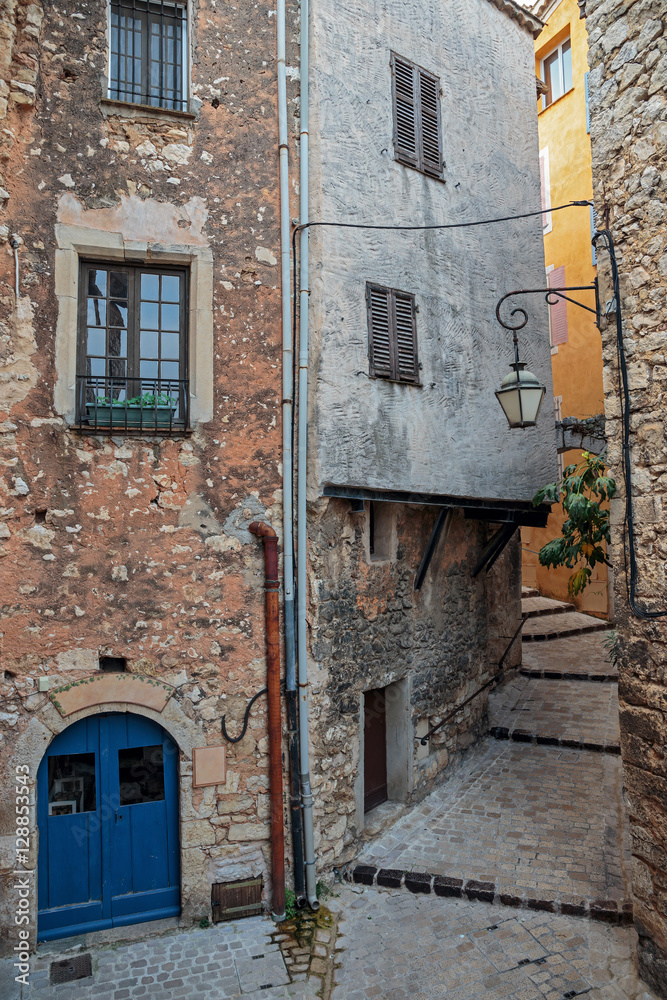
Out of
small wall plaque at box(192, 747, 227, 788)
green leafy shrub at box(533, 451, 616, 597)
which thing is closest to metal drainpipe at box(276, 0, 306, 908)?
small wall plaque at box(192, 747, 227, 788)

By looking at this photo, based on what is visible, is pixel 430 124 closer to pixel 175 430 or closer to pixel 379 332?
pixel 379 332

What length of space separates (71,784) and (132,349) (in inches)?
161

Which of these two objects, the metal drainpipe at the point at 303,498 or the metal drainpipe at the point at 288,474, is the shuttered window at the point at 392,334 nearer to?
the metal drainpipe at the point at 303,498

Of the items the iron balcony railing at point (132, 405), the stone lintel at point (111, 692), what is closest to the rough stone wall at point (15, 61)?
the iron balcony railing at point (132, 405)

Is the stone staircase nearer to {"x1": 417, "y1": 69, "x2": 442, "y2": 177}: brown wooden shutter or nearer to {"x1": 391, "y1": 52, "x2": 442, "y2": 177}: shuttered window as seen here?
{"x1": 417, "y1": 69, "x2": 442, "y2": 177}: brown wooden shutter

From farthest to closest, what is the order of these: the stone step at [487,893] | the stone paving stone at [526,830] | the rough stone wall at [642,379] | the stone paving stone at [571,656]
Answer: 1. the stone paving stone at [571,656]
2. the stone paving stone at [526,830]
3. the stone step at [487,893]
4. the rough stone wall at [642,379]

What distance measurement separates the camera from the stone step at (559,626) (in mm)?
14812

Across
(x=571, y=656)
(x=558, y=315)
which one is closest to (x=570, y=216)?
(x=558, y=315)

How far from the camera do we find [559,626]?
15.4 m

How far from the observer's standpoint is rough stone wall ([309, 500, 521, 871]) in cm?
702

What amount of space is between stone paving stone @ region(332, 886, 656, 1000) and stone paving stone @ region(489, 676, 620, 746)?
155 inches

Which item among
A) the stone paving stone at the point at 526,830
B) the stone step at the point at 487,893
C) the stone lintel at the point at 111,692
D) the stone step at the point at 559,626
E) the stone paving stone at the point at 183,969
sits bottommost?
the stone paving stone at the point at 183,969

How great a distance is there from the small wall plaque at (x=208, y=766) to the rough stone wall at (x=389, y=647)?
3.20 ft

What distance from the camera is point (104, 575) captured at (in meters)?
6.19
